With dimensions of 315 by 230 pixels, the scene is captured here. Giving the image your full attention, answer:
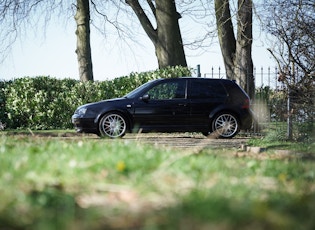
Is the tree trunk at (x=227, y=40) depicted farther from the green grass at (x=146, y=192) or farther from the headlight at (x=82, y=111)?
the green grass at (x=146, y=192)

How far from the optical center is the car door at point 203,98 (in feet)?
54.5

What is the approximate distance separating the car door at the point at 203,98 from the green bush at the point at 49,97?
4513 millimetres

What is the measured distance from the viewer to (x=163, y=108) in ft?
54.3

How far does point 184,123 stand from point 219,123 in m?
1.02

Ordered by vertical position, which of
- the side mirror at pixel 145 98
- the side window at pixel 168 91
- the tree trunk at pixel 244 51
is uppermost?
the tree trunk at pixel 244 51

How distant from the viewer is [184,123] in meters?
16.6

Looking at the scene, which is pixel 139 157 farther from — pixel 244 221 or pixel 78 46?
pixel 78 46

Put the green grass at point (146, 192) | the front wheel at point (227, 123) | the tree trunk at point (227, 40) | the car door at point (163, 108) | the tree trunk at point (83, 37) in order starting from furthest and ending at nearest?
1. the tree trunk at point (83, 37)
2. the tree trunk at point (227, 40)
3. the front wheel at point (227, 123)
4. the car door at point (163, 108)
5. the green grass at point (146, 192)

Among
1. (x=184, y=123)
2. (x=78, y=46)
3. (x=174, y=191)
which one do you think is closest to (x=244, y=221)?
(x=174, y=191)

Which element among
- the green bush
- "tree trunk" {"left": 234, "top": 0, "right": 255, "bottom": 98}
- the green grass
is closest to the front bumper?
the green bush

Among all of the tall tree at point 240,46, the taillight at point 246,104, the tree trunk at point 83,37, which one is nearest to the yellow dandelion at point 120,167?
the taillight at point 246,104

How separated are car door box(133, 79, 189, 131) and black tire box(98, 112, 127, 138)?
0.40 m

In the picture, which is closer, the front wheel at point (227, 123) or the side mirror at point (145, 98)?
the side mirror at point (145, 98)

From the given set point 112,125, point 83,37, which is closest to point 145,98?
point 112,125
